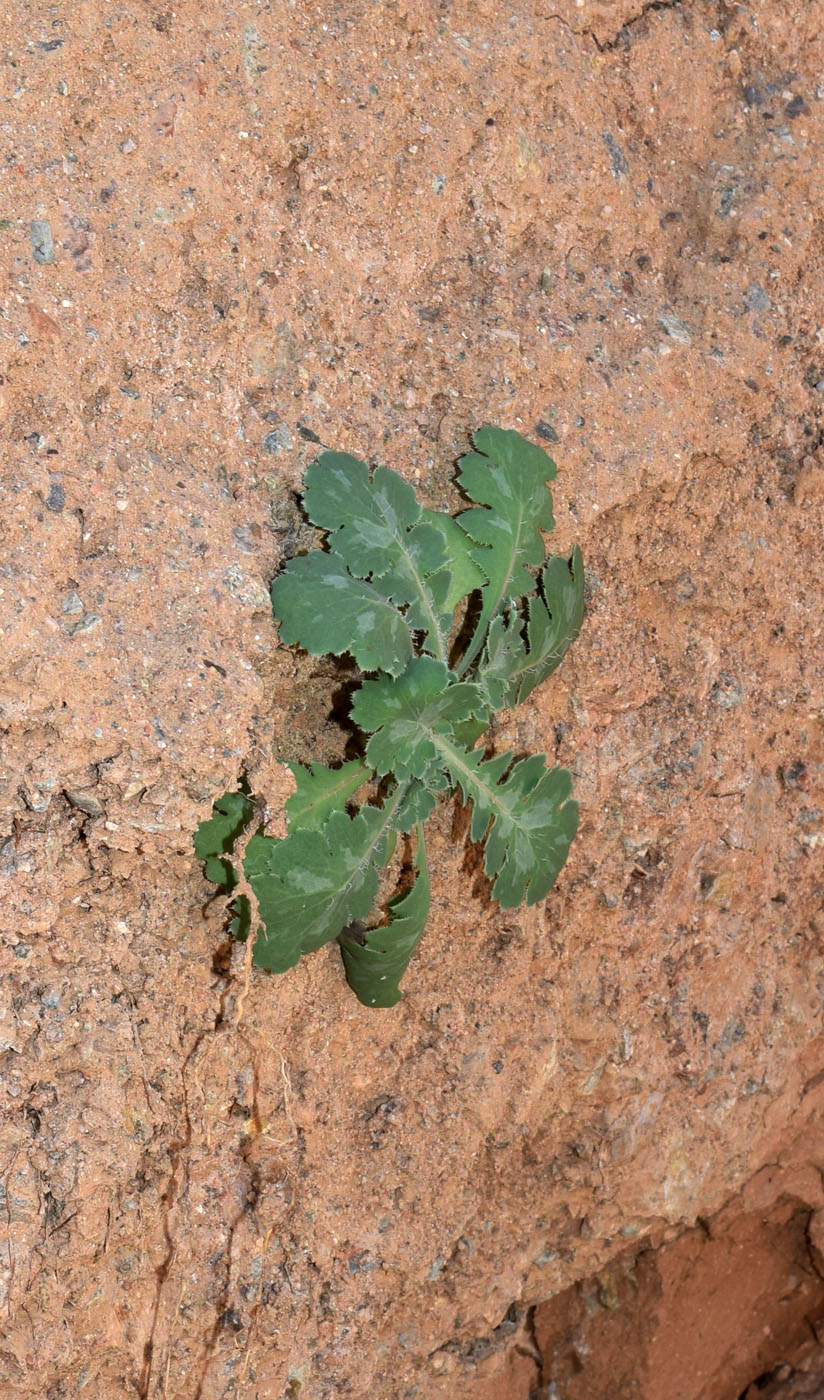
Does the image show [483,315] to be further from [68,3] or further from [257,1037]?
[257,1037]

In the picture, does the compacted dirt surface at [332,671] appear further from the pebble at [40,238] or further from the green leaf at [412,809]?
the green leaf at [412,809]

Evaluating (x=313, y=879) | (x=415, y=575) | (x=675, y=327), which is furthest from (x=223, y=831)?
(x=675, y=327)

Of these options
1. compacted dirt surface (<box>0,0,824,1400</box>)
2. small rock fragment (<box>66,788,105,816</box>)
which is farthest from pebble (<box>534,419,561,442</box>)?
small rock fragment (<box>66,788,105,816</box>)

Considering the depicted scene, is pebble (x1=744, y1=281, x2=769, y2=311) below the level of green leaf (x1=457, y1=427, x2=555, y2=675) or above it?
above

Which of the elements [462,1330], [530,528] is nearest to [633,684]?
[530,528]

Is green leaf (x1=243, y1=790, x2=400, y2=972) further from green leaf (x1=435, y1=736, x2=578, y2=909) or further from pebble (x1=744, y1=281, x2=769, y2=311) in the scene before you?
pebble (x1=744, y1=281, x2=769, y2=311)

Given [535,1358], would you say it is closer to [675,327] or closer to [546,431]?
[546,431]
